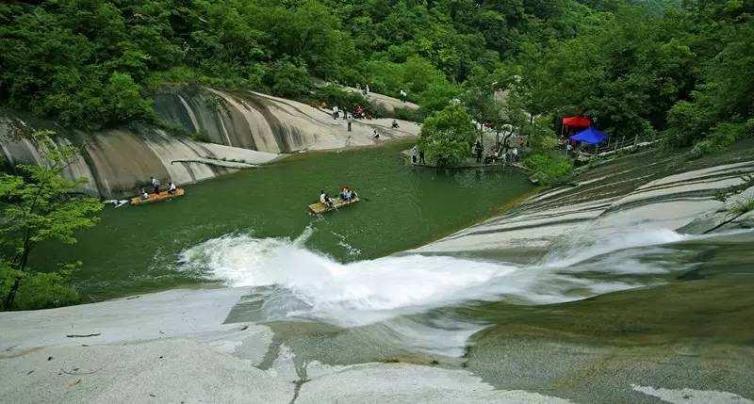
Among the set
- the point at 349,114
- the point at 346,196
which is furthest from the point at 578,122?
the point at 349,114

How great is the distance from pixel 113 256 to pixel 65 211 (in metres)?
4.82

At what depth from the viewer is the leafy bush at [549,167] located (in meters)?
27.4

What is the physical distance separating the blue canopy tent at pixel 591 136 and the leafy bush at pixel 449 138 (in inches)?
234

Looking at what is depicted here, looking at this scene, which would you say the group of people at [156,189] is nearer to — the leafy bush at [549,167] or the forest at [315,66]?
the forest at [315,66]

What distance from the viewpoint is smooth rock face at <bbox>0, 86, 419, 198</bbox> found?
85.0 ft

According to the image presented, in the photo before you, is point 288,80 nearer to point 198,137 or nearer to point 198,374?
point 198,137

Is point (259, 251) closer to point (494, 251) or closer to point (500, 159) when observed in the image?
point (494, 251)

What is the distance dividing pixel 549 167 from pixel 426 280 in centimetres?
1800

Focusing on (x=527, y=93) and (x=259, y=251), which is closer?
(x=259, y=251)

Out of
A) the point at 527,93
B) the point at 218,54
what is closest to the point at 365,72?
the point at 218,54

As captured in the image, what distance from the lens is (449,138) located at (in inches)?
1226

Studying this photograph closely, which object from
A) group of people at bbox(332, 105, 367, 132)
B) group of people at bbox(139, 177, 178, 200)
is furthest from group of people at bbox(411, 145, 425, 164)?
group of people at bbox(139, 177, 178, 200)

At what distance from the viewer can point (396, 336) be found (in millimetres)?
8633

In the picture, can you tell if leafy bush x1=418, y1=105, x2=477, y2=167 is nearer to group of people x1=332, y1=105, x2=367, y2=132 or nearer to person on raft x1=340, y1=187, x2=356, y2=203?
person on raft x1=340, y1=187, x2=356, y2=203
